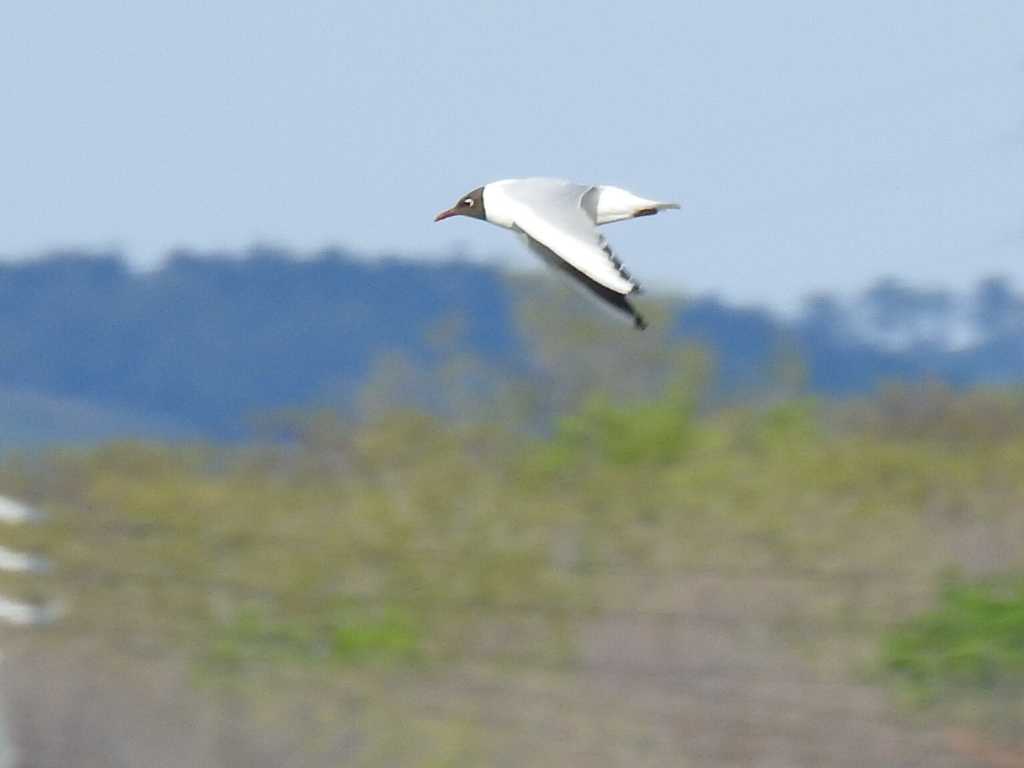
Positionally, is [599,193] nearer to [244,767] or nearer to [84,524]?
[244,767]

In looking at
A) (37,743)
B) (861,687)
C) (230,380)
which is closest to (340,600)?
(37,743)

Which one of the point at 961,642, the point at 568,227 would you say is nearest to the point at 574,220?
the point at 568,227

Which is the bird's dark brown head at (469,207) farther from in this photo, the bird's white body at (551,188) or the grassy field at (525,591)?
the grassy field at (525,591)

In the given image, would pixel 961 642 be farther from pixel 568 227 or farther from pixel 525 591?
pixel 568 227

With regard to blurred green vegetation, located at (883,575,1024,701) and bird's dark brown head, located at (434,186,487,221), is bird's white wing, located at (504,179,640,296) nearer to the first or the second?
bird's dark brown head, located at (434,186,487,221)

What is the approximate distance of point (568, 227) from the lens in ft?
9.49

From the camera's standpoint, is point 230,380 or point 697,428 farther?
point 230,380

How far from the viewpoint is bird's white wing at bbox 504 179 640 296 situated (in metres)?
2.73

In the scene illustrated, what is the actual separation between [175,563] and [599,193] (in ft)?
8.66

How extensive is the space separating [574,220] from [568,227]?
0.06 feet

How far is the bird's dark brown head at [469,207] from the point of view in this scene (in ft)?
10.5

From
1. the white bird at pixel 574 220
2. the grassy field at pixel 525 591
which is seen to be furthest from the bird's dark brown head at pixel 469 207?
the grassy field at pixel 525 591

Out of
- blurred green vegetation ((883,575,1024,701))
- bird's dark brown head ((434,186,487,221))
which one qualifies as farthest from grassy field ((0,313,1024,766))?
bird's dark brown head ((434,186,487,221))

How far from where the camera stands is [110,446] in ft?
21.7
